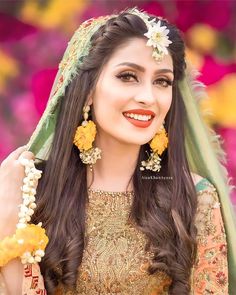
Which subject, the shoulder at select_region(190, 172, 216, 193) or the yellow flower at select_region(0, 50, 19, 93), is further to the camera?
the yellow flower at select_region(0, 50, 19, 93)

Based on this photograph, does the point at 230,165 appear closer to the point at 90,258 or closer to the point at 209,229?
the point at 209,229

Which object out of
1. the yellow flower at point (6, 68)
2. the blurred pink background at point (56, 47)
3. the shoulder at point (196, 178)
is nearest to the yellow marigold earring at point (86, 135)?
the shoulder at point (196, 178)

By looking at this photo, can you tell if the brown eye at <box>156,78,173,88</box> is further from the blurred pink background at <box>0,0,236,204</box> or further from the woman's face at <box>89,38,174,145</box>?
the blurred pink background at <box>0,0,236,204</box>

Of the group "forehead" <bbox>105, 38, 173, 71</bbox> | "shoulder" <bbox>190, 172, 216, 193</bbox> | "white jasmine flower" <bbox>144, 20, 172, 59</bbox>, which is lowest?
"shoulder" <bbox>190, 172, 216, 193</bbox>

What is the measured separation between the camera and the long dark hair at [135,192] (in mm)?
2645

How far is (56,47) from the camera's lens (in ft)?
11.3

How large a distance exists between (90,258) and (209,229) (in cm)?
41

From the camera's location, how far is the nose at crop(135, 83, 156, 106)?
2.58m

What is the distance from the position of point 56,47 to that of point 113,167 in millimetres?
868

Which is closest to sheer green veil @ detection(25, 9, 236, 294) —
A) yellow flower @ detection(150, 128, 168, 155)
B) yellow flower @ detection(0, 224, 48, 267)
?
yellow flower @ detection(150, 128, 168, 155)

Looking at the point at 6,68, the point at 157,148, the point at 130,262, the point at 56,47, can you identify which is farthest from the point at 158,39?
the point at 6,68

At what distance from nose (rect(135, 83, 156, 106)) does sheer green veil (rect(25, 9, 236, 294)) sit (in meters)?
0.26

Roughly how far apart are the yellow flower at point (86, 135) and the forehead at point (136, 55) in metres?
0.23

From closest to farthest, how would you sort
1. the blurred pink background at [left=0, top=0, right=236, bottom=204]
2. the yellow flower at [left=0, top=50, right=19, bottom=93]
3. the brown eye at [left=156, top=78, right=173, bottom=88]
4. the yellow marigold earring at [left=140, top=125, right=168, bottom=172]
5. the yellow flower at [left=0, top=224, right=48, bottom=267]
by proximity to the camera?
the yellow flower at [left=0, top=224, right=48, bottom=267]
the brown eye at [left=156, top=78, right=173, bottom=88]
the yellow marigold earring at [left=140, top=125, right=168, bottom=172]
the blurred pink background at [left=0, top=0, right=236, bottom=204]
the yellow flower at [left=0, top=50, right=19, bottom=93]
